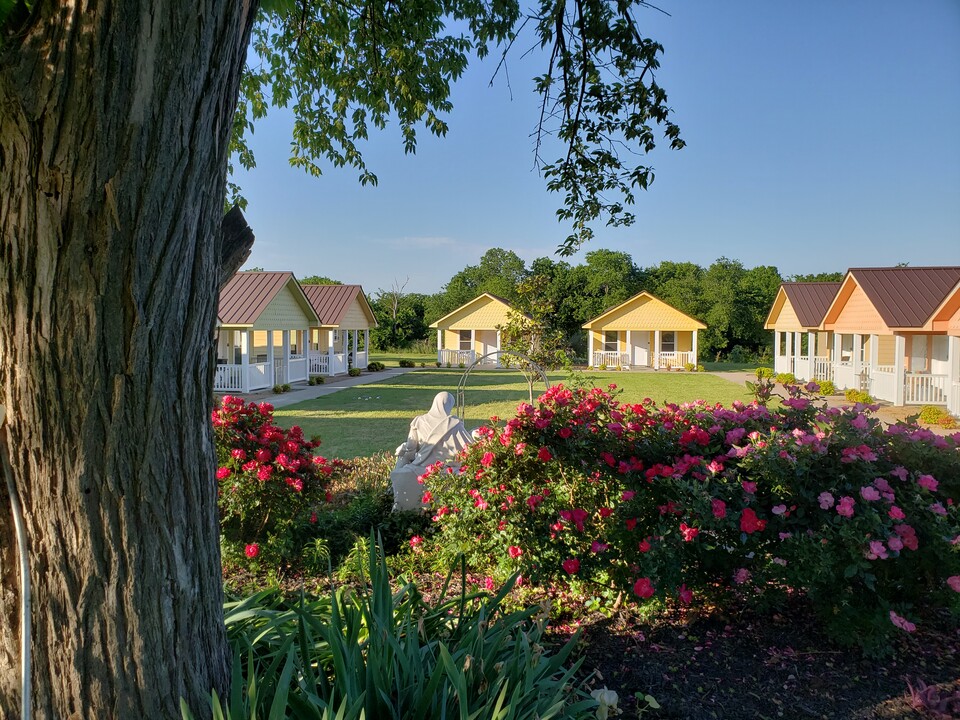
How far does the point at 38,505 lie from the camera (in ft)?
5.30

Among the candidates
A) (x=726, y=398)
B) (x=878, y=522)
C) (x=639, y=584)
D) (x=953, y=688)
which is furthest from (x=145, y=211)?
(x=726, y=398)

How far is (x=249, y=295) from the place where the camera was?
23797mm

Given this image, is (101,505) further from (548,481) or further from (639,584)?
Answer: (548,481)

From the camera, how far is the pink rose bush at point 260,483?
15.4 ft

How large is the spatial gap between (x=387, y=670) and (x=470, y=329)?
4110 centimetres

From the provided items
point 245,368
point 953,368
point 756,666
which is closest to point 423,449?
point 756,666

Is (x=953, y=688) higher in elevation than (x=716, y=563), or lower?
lower

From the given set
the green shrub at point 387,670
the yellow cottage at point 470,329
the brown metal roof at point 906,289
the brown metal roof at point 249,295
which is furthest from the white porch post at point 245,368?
the brown metal roof at point 906,289

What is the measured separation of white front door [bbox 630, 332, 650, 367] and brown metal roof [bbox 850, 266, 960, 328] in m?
17.9

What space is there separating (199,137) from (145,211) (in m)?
0.27

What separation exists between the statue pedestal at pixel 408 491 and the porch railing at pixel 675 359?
35.5 metres

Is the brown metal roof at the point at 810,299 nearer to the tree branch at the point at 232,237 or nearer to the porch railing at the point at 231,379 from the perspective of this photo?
the porch railing at the point at 231,379

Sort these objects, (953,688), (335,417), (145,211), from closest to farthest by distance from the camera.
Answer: (145,211) → (953,688) → (335,417)

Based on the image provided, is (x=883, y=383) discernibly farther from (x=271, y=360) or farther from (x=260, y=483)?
(x=260, y=483)
